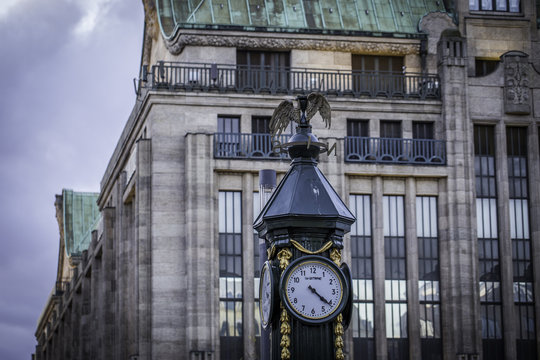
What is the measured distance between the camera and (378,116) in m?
56.1

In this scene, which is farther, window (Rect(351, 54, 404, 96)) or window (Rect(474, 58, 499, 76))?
window (Rect(474, 58, 499, 76))

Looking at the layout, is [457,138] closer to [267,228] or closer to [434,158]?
[434,158]

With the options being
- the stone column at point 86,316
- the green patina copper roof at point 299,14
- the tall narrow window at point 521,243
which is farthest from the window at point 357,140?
the stone column at point 86,316

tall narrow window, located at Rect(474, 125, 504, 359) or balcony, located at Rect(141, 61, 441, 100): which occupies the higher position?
balcony, located at Rect(141, 61, 441, 100)

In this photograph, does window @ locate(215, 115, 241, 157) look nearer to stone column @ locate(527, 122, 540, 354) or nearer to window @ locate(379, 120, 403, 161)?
window @ locate(379, 120, 403, 161)

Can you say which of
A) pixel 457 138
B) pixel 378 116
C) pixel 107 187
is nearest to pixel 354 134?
pixel 378 116

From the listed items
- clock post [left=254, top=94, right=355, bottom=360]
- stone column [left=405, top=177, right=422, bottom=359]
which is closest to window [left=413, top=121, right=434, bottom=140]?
stone column [left=405, top=177, right=422, bottom=359]

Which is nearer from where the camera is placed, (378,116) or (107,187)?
(378,116)

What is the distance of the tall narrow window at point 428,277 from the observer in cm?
5431

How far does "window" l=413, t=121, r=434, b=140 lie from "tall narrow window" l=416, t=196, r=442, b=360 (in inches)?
123

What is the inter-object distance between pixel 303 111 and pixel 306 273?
2426 millimetres

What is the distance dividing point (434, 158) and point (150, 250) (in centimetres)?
1408

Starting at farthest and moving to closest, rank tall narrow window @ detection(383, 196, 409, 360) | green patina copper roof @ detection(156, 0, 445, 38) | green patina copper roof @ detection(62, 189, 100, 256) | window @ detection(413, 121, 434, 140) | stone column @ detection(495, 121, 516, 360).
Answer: green patina copper roof @ detection(62, 189, 100, 256) < green patina copper roof @ detection(156, 0, 445, 38) < window @ detection(413, 121, 434, 140) < stone column @ detection(495, 121, 516, 360) < tall narrow window @ detection(383, 196, 409, 360)

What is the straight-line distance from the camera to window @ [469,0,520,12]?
194 ft
